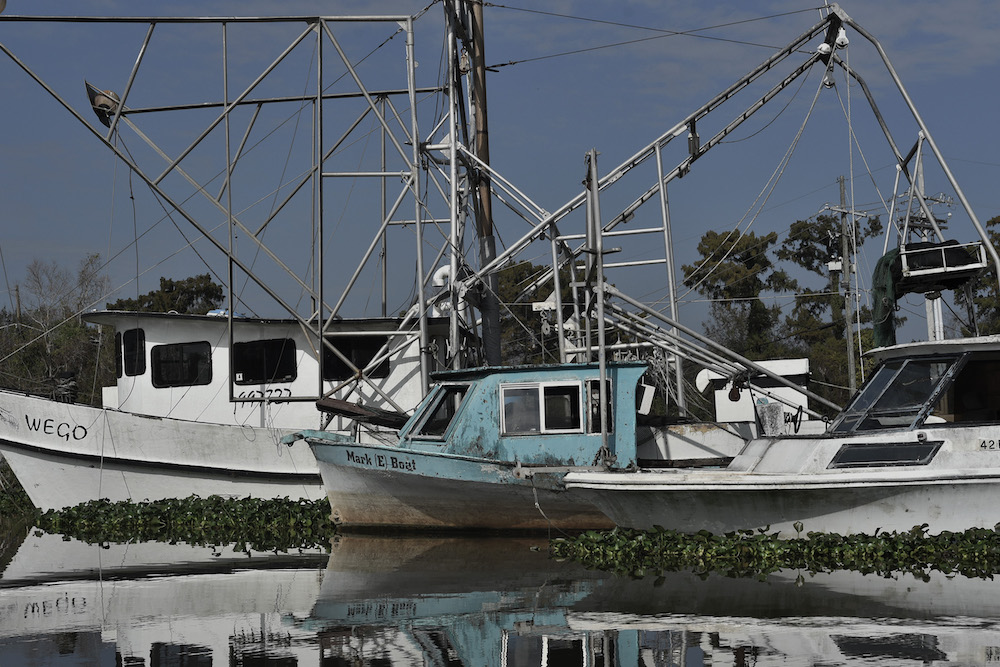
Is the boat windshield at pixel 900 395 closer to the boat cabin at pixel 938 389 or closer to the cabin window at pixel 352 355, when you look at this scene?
the boat cabin at pixel 938 389

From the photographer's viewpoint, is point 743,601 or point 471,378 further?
point 471,378

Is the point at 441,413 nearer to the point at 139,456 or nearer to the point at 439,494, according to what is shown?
the point at 439,494

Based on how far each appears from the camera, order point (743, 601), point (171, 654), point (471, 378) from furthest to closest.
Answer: point (471, 378) → point (743, 601) → point (171, 654)

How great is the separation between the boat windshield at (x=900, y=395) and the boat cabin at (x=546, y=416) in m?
2.78

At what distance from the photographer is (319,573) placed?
1262cm

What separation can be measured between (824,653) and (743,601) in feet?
7.06

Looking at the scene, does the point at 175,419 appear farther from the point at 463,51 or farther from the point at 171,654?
the point at 171,654

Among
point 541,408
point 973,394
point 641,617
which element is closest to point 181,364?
point 541,408

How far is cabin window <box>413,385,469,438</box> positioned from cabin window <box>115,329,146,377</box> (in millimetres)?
6640

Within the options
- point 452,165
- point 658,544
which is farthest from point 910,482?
point 452,165

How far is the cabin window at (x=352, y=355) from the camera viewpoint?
1941 cm

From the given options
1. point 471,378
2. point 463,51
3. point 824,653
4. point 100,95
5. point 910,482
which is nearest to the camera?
point 824,653

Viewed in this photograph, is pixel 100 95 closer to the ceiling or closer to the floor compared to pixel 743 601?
closer to the ceiling

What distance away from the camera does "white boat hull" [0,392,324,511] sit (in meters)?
17.8
